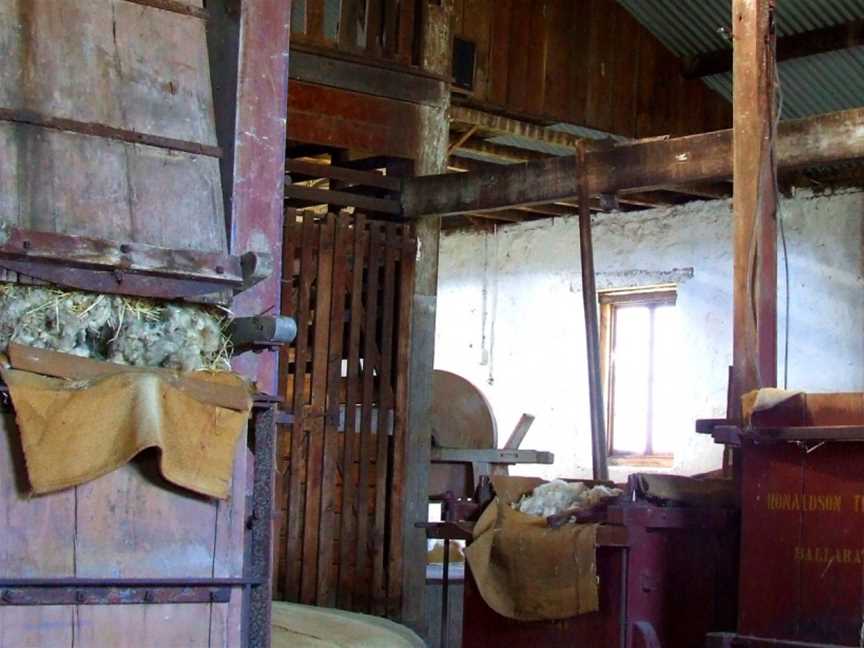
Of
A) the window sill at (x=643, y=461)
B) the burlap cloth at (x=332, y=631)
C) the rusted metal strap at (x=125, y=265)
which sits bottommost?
the burlap cloth at (x=332, y=631)

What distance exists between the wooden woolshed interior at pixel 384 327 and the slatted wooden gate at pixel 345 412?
3cm

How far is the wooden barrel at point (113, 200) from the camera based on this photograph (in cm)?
484

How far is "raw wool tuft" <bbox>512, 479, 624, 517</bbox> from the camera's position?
7.30 metres

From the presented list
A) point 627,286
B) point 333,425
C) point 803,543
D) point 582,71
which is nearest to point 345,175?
point 333,425

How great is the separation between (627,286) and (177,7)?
32.7ft

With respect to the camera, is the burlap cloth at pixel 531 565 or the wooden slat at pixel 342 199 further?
the wooden slat at pixel 342 199

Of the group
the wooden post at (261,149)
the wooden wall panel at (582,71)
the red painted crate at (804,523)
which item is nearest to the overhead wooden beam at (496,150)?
the wooden wall panel at (582,71)

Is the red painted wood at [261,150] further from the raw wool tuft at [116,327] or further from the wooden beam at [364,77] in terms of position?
the wooden beam at [364,77]

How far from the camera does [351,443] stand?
10.1 meters

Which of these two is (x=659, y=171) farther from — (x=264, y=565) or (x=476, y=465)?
(x=264, y=565)

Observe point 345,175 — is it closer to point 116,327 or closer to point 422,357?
point 422,357

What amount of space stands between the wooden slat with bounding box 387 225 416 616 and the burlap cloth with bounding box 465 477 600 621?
2.79 metres

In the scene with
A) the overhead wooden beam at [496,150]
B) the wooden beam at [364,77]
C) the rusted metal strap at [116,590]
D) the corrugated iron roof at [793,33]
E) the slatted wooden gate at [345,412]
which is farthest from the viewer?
the overhead wooden beam at [496,150]

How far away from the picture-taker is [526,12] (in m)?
12.6
